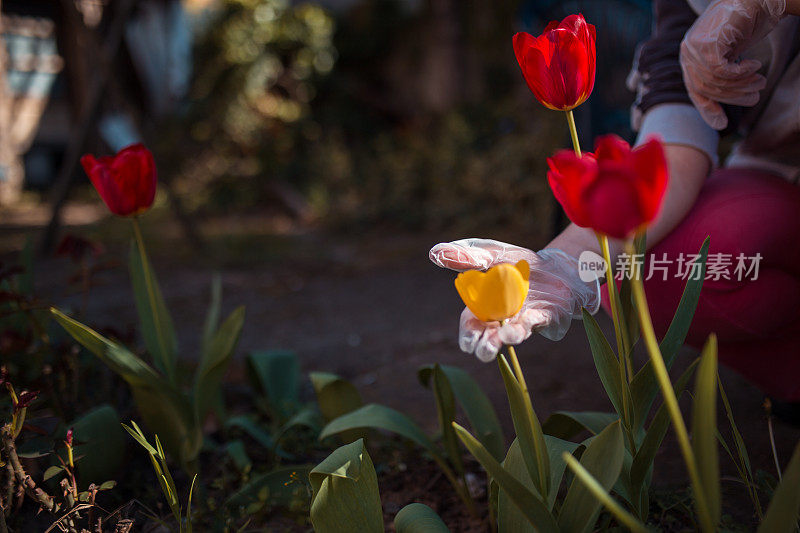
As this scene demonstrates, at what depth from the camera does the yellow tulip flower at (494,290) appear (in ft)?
2.37

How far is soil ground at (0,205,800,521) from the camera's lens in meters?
1.65

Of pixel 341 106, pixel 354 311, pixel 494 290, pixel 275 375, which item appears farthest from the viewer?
pixel 341 106

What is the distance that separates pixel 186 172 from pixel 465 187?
3.31 m

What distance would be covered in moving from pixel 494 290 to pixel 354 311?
2.44 meters

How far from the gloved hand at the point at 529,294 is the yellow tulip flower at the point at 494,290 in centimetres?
4

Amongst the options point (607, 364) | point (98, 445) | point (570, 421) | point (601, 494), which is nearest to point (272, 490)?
point (98, 445)

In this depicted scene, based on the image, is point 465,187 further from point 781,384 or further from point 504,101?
point 781,384

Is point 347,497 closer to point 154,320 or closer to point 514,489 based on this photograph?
point 514,489

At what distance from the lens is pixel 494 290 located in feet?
2.38

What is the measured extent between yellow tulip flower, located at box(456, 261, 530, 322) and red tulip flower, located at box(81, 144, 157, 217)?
72 cm

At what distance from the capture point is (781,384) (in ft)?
4.60

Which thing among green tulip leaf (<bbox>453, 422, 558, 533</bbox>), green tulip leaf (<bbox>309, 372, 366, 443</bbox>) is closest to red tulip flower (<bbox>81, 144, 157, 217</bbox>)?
green tulip leaf (<bbox>309, 372, 366, 443</bbox>)

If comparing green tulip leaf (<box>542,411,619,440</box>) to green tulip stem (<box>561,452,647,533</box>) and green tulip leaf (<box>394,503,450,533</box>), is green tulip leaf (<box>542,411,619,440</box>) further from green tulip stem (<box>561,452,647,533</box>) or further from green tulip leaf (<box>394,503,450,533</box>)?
green tulip stem (<box>561,452,647,533</box>)

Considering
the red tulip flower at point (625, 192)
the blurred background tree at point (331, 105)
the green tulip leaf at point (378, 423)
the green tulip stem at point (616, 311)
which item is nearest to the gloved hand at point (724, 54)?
the green tulip stem at point (616, 311)
